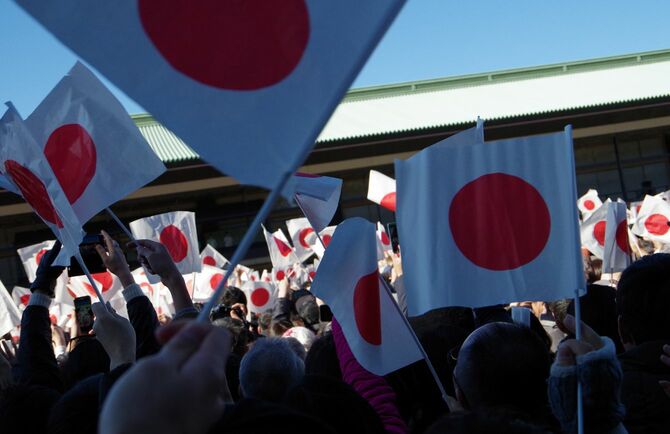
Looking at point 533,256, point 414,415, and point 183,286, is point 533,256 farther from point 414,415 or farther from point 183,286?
point 183,286

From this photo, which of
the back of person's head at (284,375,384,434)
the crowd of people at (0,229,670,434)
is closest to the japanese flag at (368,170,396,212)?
the crowd of people at (0,229,670,434)

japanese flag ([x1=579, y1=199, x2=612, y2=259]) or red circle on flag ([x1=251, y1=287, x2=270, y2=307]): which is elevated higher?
japanese flag ([x1=579, y1=199, x2=612, y2=259])

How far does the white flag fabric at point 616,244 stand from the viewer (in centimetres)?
622

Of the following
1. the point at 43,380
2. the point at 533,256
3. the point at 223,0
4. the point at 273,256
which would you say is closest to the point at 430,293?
the point at 533,256

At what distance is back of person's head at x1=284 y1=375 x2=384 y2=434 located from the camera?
1888 millimetres

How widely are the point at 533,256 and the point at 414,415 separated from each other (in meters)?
0.60

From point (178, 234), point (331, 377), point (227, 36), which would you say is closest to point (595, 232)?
point (178, 234)

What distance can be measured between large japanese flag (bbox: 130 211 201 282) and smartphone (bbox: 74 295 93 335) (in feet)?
9.77

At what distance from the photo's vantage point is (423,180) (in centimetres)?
251

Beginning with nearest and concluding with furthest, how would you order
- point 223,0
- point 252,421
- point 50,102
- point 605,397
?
point 252,421 < point 223,0 < point 605,397 < point 50,102

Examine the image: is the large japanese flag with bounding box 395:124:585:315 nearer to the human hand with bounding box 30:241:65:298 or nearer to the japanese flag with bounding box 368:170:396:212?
the human hand with bounding box 30:241:65:298

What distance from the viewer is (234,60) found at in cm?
122

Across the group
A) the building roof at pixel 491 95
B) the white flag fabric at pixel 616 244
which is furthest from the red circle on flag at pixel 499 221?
the building roof at pixel 491 95

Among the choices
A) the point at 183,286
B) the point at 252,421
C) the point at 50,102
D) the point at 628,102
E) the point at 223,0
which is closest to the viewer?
the point at 252,421
